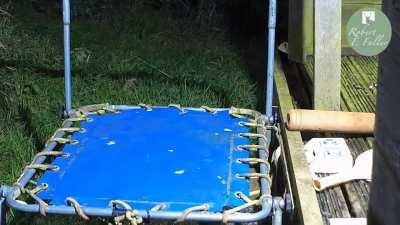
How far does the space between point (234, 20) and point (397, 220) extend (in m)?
5.49

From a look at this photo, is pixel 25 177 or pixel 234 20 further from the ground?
pixel 234 20

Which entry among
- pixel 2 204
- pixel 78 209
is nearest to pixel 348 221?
pixel 78 209

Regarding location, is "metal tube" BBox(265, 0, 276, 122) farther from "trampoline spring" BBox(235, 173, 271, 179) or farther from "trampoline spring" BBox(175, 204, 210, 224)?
"trampoline spring" BBox(175, 204, 210, 224)

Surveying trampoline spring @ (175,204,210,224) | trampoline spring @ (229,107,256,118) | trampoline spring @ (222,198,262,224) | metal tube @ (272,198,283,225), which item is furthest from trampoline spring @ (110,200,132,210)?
trampoline spring @ (229,107,256,118)

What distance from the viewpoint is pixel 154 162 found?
2.06m

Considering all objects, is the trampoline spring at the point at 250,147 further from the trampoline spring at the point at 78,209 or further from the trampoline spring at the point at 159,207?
the trampoline spring at the point at 78,209

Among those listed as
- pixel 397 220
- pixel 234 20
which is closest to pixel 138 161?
pixel 397 220

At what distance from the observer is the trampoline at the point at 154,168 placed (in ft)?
5.61

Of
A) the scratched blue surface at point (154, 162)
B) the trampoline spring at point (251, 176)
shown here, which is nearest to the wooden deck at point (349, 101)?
the trampoline spring at point (251, 176)

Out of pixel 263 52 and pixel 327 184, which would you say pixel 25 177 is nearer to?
pixel 327 184

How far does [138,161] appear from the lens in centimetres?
207

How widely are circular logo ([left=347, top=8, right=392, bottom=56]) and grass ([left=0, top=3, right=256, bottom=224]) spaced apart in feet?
6.69

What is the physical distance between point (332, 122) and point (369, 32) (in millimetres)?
1561

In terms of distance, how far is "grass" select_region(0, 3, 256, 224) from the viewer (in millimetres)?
3482
